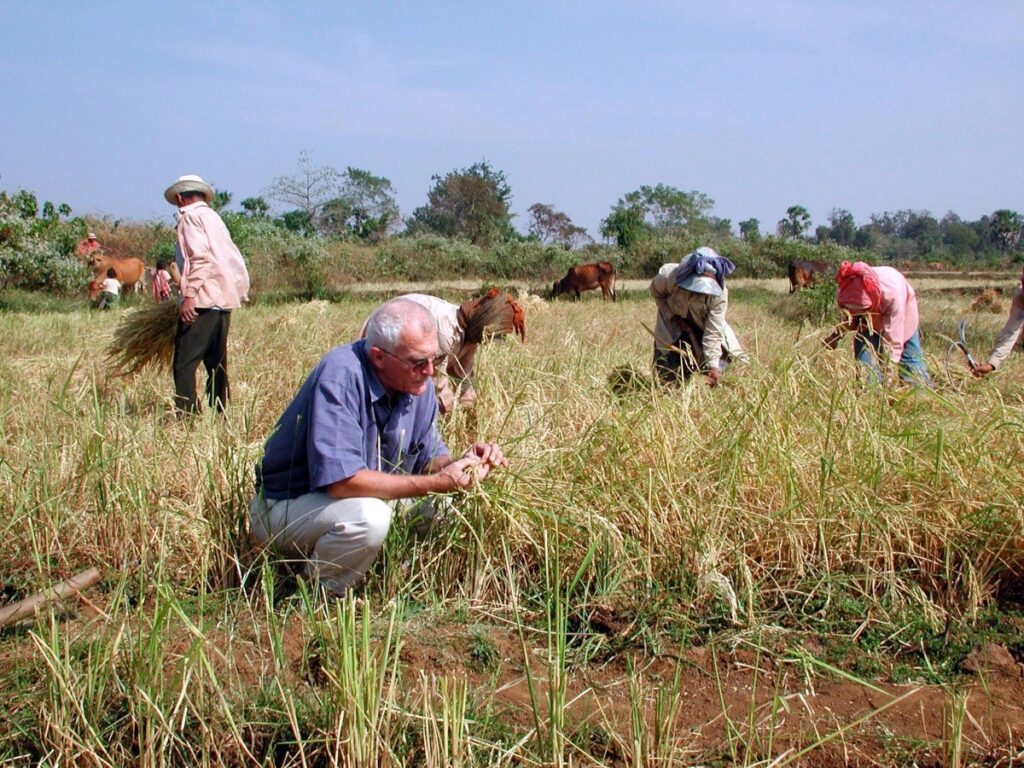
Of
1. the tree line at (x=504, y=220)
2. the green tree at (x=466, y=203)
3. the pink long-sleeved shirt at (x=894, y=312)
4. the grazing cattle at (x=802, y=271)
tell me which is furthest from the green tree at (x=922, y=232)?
the pink long-sleeved shirt at (x=894, y=312)

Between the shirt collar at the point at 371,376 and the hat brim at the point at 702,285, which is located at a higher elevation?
the hat brim at the point at 702,285

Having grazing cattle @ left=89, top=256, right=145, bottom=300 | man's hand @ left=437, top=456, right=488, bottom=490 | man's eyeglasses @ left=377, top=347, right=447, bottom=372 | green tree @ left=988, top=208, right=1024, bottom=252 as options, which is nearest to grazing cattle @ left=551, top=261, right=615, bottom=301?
grazing cattle @ left=89, top=256, right=145, bottom=300

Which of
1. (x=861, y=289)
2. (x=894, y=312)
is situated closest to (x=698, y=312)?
(x=861, y=289)

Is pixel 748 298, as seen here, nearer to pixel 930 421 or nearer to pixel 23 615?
pixel 930 421

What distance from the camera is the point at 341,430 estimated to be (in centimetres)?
317

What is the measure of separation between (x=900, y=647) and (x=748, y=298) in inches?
676

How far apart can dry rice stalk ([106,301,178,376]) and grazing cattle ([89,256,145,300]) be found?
12.3m

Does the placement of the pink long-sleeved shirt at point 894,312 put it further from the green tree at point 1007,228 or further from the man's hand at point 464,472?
the green tree at point 1007,228

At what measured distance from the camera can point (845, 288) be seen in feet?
18.6

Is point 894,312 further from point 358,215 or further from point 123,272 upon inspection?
point 358,215

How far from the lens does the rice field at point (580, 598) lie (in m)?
2.43

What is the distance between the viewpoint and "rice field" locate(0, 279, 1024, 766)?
2.43 metres

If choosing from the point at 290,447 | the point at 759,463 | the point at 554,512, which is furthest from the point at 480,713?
the point at 759,463

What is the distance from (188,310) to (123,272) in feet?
46.9
